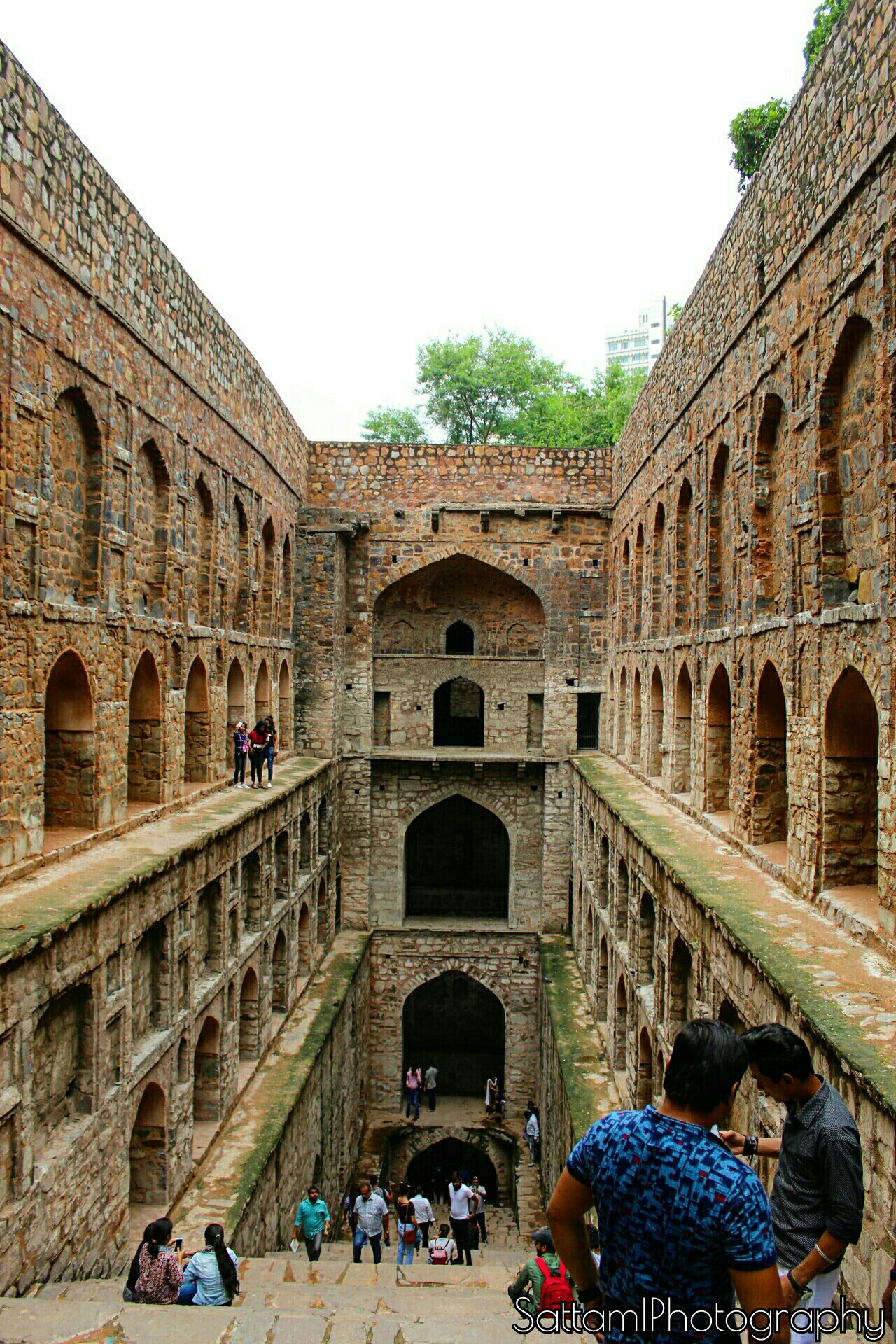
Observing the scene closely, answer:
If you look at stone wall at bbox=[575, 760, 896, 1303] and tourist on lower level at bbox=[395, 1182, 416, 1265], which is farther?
tourist on lower level at bbox=[395, 1182, 416, 1265]

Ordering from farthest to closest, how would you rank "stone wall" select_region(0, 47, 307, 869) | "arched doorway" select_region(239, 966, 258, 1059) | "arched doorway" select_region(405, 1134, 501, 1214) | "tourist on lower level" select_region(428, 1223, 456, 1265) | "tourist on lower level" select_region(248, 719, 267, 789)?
"arched doorway" select_region(405, 1134, 501, 1214) → "tourist on lower level" select_region(248, 719, 267, 789) → "arched doorway" select_region(239, 966, 258, 1059) → "tourist on lower level" select_region(428, 1223, 456, 1265) → "stone wall" select_region(0, 47, 307, 869)

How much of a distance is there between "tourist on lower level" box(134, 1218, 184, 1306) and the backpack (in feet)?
6.86

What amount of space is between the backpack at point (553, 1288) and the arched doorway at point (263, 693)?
1019 centimetres

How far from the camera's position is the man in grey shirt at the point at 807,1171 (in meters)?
2.90

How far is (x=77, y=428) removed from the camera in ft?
27.1

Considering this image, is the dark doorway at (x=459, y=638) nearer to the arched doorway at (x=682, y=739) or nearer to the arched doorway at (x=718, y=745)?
the arched doorway at (x=682, y=739)

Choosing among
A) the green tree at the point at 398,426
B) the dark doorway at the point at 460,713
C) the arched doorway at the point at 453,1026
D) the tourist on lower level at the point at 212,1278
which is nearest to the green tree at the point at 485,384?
the green tree at the point at 398,426

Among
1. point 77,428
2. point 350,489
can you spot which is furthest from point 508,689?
point 77,428

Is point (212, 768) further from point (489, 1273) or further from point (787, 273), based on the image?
point (787, 273)

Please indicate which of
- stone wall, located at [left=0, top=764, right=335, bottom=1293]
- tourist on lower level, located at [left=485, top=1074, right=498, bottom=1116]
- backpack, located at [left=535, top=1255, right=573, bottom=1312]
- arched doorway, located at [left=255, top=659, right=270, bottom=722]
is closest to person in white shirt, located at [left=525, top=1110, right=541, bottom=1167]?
tourist on lower level, located at [left=485, top=1074, right=498, bottom=1116]

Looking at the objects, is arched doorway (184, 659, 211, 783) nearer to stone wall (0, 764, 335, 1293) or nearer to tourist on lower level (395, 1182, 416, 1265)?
stone wall (0, 764, 335, 1293)

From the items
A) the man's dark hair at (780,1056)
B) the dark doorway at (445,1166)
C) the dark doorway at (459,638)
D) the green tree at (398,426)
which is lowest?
the dark doorway at (445,1166)

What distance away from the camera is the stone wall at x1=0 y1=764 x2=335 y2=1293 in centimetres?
595

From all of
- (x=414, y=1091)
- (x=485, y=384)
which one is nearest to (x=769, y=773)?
(x=414, y=1091)
